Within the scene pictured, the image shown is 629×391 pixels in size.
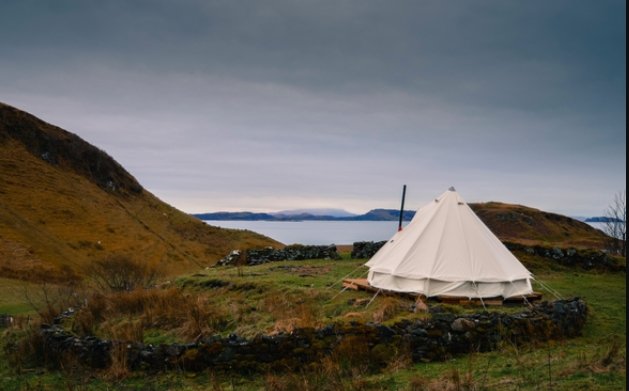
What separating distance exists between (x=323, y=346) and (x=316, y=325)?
0.59 metres

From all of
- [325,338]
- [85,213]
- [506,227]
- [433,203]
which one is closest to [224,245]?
[85,213]

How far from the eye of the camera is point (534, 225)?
72.3 m

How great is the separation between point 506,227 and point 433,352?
64.6 metres

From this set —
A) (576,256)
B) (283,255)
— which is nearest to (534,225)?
(576,256)

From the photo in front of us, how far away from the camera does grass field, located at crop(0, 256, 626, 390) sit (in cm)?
791

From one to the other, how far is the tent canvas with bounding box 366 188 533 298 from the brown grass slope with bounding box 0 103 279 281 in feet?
81.2

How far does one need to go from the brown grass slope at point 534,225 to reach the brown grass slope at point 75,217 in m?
32.6

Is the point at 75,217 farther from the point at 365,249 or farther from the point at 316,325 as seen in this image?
the point at 316,325

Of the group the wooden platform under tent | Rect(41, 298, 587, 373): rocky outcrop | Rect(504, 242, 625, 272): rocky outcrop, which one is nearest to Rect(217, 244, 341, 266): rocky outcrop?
Rect(504, 242, 625, 272): rocky outcrop

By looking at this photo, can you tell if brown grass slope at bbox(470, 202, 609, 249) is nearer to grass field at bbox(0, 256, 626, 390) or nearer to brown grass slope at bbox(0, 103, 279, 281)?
brown grass slope at bbox(0, 103, 279, 281)

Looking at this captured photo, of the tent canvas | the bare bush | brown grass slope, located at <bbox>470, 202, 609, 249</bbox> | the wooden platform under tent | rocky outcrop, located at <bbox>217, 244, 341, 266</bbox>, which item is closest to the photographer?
the wooden platform under tent

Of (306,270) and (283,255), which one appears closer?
(306,270)

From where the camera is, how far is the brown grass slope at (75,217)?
120 feet

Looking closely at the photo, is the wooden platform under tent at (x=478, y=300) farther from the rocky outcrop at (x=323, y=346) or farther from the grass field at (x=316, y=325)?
the rocky outcrop at (x=323, y=346)
